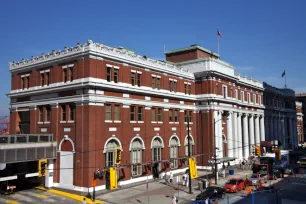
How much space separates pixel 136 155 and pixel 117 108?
7.49m

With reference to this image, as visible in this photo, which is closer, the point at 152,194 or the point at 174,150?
the point at 152,194

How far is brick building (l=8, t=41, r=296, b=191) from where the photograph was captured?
3612 cm

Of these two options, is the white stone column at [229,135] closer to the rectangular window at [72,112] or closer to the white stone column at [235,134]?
the white stone column at [235,134]

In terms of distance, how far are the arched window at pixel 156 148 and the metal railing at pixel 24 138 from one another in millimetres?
15148

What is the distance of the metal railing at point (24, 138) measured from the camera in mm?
33312

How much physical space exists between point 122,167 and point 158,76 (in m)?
16.3

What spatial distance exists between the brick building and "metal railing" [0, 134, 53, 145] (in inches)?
51.1

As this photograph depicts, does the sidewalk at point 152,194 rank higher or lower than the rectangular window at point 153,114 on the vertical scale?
lower

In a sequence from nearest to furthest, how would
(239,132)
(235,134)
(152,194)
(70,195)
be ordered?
(70,195) < (152,194) < (235,134) < (239,132)

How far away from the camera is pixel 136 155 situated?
137 feet

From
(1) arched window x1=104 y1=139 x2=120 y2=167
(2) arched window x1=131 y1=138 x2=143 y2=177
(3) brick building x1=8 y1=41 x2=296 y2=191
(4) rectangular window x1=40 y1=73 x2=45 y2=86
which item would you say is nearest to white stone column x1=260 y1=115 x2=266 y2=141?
(3) brick building x1=8 y1=41 x2=296 y2=191

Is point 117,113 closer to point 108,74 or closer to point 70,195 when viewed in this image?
point 108,74

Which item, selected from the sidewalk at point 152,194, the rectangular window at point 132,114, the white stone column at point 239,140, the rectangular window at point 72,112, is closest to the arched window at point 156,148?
the sidewalk at point 152,194

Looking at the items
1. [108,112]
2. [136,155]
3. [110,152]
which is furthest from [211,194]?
[108,112]
